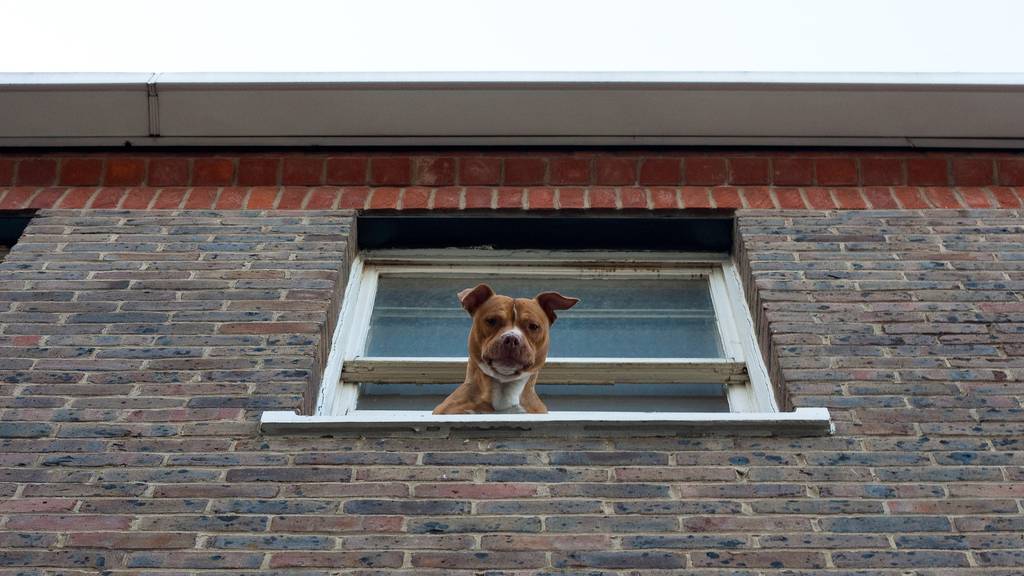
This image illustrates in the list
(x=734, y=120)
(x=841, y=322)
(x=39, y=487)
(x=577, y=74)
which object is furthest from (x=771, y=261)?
(x=39, y=487)

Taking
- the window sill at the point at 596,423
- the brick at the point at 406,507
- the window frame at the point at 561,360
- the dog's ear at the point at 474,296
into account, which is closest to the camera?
the brick at the point at 406,507

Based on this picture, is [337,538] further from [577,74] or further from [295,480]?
[577,74]

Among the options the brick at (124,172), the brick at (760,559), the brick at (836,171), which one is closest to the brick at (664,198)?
the brick at (836,171)

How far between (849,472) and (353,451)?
1770 mm

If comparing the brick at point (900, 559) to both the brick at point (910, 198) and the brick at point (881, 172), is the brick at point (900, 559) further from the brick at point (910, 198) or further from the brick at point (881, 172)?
the brick at point (881, 172)

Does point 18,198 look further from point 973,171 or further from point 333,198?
point 973,171

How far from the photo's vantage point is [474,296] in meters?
4.86

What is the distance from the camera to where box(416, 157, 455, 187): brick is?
6227 millimetres

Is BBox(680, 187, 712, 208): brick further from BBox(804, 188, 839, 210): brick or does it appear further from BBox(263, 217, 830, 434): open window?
BBox(804, 188, 839, 210): brick

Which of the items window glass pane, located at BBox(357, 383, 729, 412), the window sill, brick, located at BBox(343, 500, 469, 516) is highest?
window glass pane, located at BBox(357, 383, 729, 412)

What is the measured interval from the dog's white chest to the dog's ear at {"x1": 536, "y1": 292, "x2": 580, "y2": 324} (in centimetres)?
36

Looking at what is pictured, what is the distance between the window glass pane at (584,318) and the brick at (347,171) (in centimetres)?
56

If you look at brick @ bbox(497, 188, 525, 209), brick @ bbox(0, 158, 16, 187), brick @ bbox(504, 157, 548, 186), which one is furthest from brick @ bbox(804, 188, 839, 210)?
brick @ bbox(0, 158, 16, 187)

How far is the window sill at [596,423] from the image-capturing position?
4.36 metres
